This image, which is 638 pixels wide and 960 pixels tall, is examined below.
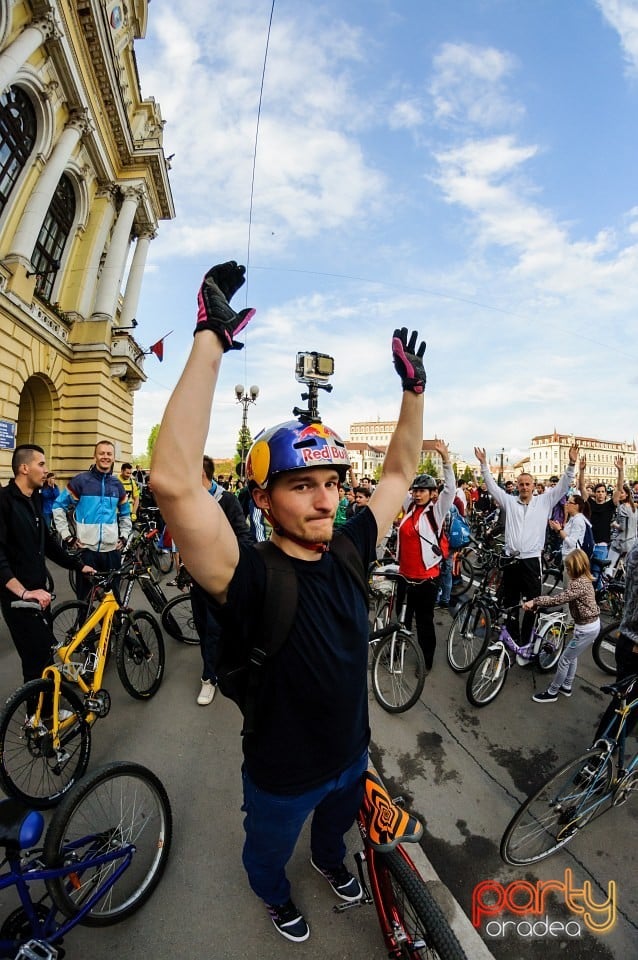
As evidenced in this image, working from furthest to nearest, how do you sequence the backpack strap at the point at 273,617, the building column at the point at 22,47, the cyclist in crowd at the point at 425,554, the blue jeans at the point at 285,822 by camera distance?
the building column at the point at 22,47
the cyclist in crowd at the point at 425,554
the blue jeans at the point at 285,822
the backpack strap at the point at 273,617

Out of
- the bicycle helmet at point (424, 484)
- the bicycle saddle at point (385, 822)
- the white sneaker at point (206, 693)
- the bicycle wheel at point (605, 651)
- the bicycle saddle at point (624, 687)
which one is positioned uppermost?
the bicycle helmet at point (424, 484)

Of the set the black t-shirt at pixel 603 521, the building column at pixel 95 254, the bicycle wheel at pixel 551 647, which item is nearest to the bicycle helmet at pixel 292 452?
the bicycle wheel at pixel 551 647

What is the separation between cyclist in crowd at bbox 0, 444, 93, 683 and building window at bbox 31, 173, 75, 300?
55.4 feet

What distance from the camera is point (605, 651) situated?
18.5 feet

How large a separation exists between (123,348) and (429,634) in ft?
59.6

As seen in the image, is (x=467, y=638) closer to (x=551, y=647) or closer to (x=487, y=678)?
(x=487, y=678)

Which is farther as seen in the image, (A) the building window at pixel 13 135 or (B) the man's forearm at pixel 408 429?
(A) the building window at pixel 13 135

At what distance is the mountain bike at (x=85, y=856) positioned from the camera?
1658 mm

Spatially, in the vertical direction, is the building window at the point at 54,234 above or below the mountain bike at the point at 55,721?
above

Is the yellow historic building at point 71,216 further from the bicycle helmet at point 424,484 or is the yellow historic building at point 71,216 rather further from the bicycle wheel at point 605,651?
the bicycle wheel at point 605,651

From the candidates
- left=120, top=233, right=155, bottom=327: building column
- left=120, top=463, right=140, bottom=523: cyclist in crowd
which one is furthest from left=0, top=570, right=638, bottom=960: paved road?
left=120, top=233, right=155, bottom=327: building column

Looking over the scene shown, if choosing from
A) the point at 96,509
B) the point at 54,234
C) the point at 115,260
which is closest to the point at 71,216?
the point at 54,234

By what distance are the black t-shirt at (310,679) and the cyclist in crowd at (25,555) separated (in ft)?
8.48

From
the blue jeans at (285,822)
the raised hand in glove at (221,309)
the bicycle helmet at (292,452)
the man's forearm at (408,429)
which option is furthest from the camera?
the man's forearm at (408,429)
